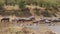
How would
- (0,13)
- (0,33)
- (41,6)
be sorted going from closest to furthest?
1. (0,33)
2. (0,13)
3. (41,6)

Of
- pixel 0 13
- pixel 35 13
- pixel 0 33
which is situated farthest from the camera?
pixel 35 13

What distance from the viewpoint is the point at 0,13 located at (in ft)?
118

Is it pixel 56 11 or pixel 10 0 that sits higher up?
pixel 10 0

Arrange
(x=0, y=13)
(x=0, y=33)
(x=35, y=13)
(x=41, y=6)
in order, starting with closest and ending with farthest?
1. (x=0, y=33)
2. (x=0, y=13)
3. (x=35, y=13)
4. (x=41, y=6)

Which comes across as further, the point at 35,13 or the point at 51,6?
the point at 51,6

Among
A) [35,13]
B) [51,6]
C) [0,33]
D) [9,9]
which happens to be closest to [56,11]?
[51,6]

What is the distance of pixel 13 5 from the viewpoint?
129 feet

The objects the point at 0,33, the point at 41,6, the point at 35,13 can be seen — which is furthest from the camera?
the point at 41,6

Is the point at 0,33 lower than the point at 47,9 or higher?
higher

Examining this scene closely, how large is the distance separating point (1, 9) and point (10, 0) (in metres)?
4.09

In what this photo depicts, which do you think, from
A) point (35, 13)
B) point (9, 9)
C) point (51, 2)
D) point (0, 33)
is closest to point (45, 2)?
point (51, 2)

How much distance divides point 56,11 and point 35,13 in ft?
21.8

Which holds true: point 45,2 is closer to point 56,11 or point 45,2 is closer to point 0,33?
point 56,11

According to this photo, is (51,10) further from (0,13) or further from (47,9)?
(0,13)
